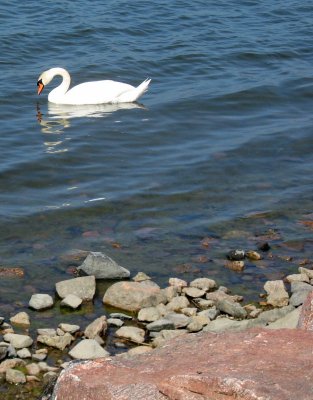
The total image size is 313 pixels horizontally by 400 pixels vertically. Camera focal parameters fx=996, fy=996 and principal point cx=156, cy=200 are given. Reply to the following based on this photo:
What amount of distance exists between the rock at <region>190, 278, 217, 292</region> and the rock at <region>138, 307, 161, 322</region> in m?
0.65

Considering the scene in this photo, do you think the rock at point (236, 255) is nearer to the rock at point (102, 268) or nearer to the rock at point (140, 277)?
the rock at point (140, 277)

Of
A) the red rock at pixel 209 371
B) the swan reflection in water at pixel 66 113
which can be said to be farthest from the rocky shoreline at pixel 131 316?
the swan reflection in water at pixel 66 113

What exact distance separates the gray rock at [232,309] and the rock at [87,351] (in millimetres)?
1114

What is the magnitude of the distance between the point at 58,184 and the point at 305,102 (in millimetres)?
5335

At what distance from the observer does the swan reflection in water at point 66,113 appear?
→ 1341 centimetres

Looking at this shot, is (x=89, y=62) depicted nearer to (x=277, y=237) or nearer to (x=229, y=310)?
(x=277, y=237)

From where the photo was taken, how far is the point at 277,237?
912 centimetres

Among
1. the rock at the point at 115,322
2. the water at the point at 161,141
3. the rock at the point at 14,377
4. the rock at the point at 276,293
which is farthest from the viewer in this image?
the water at the point at 161,141

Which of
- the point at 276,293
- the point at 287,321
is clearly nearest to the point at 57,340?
the point at 287,321

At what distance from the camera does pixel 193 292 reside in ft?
24.9

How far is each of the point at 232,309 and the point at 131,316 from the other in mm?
738

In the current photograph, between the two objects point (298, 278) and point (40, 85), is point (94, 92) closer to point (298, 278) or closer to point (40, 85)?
point (40, 85)

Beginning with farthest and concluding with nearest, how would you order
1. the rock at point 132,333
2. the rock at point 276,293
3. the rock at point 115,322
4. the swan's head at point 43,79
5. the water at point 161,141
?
the swan's head at point 43,79
the water at point 161,141
the rock at point 276,293
the rock at point 115,322
the rock at point 132,333

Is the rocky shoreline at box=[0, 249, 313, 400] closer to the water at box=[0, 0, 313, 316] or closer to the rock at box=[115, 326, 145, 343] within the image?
the rock at box=[115, 326, 145, 343]
